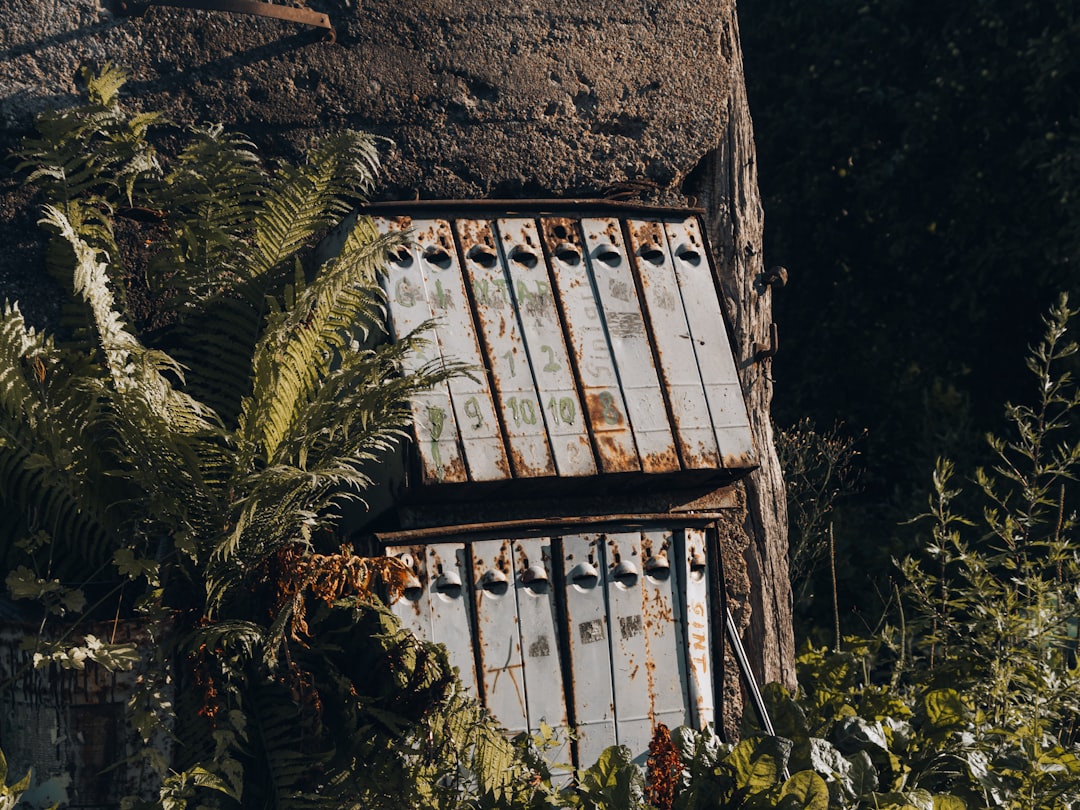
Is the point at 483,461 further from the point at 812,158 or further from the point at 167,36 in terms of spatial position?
the point at 812,158

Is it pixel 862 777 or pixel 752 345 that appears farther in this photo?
pixel 752 345

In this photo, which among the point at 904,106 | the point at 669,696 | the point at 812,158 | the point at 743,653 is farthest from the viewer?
the point at 812,158

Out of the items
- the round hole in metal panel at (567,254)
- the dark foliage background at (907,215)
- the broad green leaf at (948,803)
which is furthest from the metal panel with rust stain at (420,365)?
the dark foliage background at (907,215)

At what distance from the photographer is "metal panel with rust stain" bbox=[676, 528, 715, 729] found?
3.93 meters

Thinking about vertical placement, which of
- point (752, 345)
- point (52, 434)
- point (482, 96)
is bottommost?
point (52, 434)

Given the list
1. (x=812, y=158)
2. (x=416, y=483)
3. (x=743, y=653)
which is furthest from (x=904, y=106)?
(x=416, y=483)

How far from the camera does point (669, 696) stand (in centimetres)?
391

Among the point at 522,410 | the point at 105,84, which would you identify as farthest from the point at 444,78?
the point at 522,410

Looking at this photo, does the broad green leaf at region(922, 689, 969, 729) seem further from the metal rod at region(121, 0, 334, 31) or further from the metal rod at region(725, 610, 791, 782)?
the metal rod at region(121, 0, 334, 31)

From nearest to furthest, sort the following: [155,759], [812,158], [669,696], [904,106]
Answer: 1. [155,759]
2. [669,696]
3. [904,106]
4. [812,158]

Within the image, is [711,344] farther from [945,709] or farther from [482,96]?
[945,709]

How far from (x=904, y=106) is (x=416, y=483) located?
7.34 m

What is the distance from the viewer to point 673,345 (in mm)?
4078

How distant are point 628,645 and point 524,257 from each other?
46.4 inches
